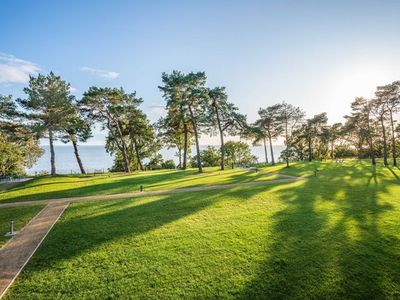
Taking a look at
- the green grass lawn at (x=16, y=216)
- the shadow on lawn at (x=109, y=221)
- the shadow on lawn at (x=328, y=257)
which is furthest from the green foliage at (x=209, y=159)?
the shadow on lawn at (x=328, y=257)

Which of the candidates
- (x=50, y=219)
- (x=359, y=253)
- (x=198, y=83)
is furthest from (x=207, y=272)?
(x=198, y=83)

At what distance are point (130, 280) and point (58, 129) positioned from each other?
102ft

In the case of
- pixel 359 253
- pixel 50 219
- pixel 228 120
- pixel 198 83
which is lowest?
pixel 359 253

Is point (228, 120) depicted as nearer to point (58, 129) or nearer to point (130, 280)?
point (58, 129)

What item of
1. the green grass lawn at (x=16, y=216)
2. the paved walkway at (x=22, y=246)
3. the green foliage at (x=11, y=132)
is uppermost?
the green foliage at (x=11, y=132)

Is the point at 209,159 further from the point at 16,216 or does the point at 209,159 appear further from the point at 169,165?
the point at 16,216

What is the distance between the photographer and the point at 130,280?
20.7ft

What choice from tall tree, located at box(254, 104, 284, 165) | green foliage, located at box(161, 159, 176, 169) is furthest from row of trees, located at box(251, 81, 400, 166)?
green foliage, located at box(161, 159, 176, 169)

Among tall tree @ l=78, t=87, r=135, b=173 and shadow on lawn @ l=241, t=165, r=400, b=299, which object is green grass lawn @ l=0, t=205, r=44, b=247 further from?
tall tree @ l=78, t=87, r=135, b=173

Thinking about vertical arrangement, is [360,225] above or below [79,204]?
below

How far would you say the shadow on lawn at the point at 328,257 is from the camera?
5816 mm

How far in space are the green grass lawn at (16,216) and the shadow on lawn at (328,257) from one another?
10.7 metres

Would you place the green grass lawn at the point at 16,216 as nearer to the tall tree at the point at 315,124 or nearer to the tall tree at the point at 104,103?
the tall tree at the point at 104,103

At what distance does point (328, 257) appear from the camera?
7.24 m
